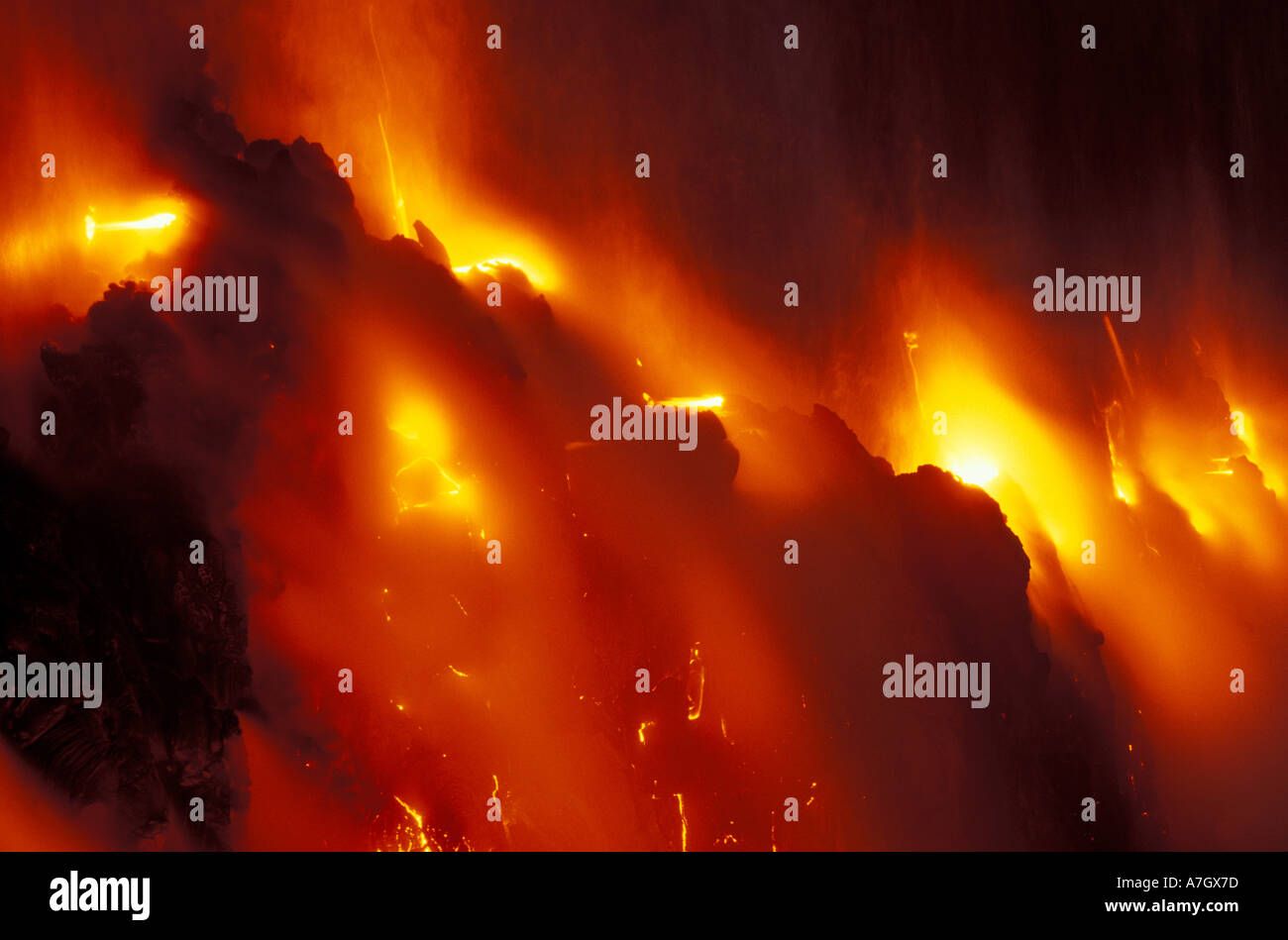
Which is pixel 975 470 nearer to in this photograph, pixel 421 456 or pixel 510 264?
pixel 510 264

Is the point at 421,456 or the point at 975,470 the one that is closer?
the point at 421,456

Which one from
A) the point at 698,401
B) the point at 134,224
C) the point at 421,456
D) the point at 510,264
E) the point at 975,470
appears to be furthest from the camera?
the point at 975,470

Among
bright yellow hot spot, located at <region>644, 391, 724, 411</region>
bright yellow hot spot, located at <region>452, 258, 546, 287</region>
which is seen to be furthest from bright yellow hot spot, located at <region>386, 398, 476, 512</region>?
bright yellow hot spot, located at <region>644, 391, 724, 411</region>

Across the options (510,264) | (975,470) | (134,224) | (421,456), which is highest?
(510,264)

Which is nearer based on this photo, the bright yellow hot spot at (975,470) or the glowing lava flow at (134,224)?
the glowing lava flow at (134,224)

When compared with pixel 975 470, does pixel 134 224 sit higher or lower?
higher

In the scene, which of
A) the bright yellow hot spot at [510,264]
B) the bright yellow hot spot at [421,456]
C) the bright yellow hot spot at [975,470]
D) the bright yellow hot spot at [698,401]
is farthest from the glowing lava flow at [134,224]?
the bright yellow hot spot at [975,470]

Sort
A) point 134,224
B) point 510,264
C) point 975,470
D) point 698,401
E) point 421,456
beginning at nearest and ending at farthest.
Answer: point 134,224, point 421,456, point 510,264, point 698,401, point 975,470

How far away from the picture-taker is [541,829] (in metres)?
11.7

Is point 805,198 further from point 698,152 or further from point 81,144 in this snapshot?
point 81,144

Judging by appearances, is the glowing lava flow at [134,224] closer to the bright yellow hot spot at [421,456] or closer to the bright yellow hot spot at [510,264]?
the bright yellow hot spot at [421,456]

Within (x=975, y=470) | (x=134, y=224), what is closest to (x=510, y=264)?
(x=134, y=224)

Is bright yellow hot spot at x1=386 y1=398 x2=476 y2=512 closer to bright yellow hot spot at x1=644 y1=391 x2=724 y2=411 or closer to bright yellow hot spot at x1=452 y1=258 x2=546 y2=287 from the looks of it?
bright yellow hot spot at x1=452 y1=258 x2=546 y2=287

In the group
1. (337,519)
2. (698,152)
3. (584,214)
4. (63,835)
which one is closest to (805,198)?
(698,152)
